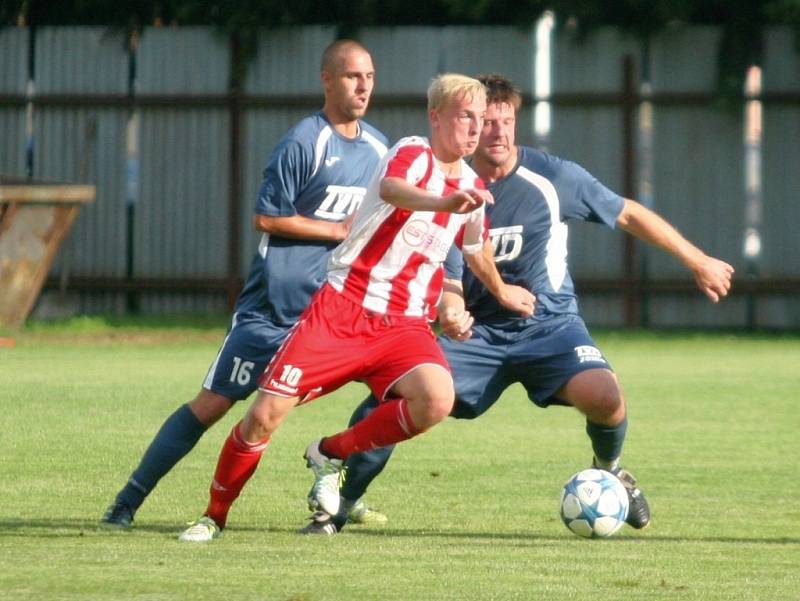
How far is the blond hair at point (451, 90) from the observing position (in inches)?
270

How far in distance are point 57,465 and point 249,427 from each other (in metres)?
2.53

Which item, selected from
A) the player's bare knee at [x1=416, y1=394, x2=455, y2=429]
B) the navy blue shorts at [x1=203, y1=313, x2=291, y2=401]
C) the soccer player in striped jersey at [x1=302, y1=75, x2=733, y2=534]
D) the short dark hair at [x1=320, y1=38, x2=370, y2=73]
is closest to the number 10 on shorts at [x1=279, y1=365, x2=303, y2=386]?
the player's bare knee at [x1=416, y1=394, x2=455, y2=429]

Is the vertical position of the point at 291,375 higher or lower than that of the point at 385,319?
lower

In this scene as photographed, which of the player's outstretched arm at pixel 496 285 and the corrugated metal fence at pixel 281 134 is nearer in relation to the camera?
the player's outstretched arm at pixel 496 285

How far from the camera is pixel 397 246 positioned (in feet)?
23.0

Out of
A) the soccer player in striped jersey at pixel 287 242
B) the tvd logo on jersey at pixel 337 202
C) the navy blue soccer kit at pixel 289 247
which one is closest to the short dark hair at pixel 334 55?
the soccer player in striped jersey at pixel 287 242

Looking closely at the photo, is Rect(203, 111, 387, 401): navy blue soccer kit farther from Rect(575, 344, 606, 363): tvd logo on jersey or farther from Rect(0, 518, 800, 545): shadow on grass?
Rect(575, 344, 606, 363): tvd logo on jersey

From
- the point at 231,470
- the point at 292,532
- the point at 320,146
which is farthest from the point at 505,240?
the point at 231,470

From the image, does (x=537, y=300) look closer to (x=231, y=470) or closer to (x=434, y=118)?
(x=434, y=118)

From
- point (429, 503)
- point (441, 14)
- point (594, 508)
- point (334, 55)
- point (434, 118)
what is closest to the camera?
point (434, 118)

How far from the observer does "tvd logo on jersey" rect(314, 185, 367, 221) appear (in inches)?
301

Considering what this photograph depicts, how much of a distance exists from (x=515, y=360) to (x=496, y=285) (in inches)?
19.9

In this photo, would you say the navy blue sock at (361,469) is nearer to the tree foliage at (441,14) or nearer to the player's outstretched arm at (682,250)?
the player's outstretched arm at (682,250)

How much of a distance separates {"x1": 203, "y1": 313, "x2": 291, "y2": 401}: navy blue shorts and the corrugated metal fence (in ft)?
39.6
